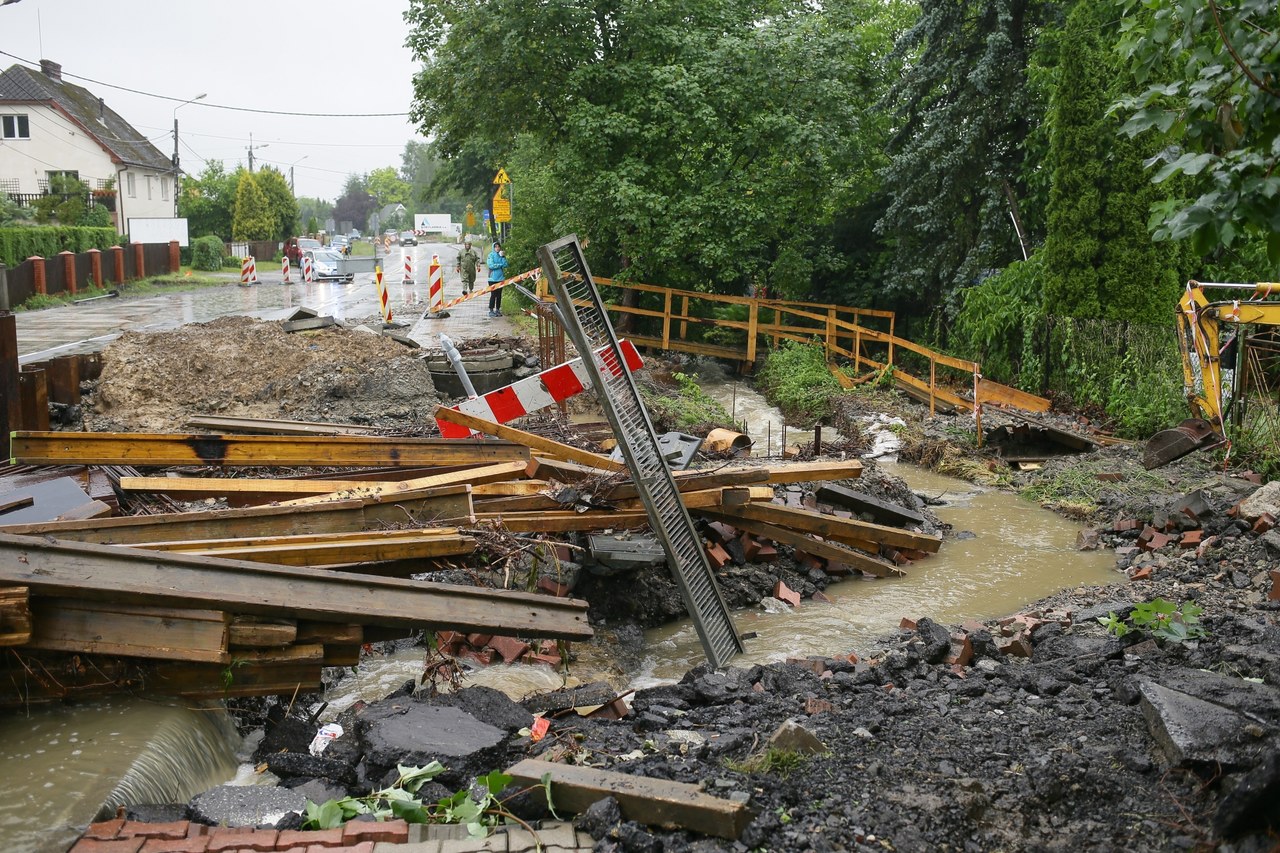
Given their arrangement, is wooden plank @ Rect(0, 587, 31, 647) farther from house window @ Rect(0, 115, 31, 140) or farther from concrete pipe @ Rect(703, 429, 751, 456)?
house window @ Rect(0, 115, 31, 140)

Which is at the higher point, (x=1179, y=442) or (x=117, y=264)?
(x=117, y=264)

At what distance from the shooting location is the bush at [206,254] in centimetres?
4528

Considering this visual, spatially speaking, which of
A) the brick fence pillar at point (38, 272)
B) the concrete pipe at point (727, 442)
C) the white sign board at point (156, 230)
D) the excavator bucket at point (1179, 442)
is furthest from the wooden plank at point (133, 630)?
the white sign board at point (156, 230)

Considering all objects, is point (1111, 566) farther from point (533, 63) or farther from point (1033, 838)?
point (533, 63)

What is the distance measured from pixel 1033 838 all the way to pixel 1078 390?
1256cm

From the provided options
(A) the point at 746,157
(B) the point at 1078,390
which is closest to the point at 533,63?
(A) the point at 746,157

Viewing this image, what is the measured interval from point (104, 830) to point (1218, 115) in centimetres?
509

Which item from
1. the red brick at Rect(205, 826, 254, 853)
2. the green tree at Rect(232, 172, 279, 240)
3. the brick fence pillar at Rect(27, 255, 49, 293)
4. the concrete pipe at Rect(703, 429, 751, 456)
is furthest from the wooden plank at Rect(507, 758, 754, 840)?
the green tree at Rect(232, 172, 279, 240)

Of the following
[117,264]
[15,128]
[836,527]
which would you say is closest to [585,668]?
[836,527]

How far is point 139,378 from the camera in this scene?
13.4 meters

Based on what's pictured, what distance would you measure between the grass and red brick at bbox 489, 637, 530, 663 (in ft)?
80.4

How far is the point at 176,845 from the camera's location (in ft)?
12.1

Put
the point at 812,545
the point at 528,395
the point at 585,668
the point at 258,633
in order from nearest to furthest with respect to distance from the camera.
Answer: the point at 258,633
the point at 585,668
the point at 812,545
the point at 528,395

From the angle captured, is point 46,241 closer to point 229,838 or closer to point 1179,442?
point 1179,442
